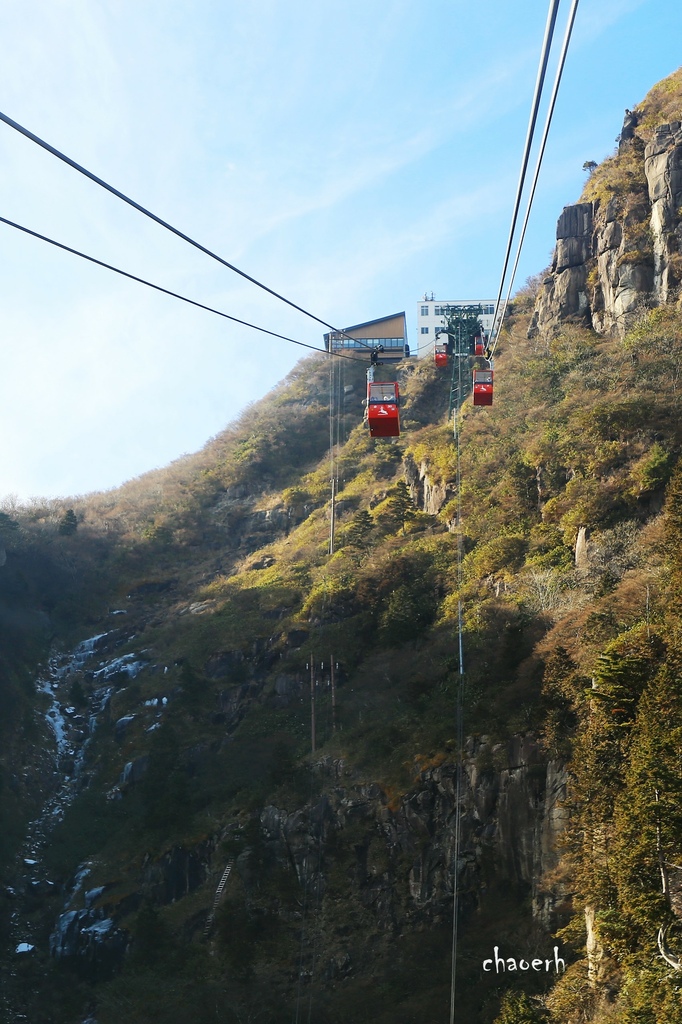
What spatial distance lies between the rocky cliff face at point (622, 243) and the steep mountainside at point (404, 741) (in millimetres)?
286

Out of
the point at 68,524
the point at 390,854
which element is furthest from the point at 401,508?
the point at 68,524

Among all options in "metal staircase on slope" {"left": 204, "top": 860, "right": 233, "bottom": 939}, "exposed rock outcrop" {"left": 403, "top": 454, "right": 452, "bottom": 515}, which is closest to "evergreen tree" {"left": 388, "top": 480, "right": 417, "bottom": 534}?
"exposed rock outcrop" {"left": 403, "top": 454, "right": 452, "bottom": 515}

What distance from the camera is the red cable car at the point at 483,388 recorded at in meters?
30.0

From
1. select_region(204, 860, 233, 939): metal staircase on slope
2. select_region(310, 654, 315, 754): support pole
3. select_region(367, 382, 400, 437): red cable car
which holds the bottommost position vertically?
select_region(204, 860, 233, 939): metal staircase on slope

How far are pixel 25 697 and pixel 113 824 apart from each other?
30.7 feet

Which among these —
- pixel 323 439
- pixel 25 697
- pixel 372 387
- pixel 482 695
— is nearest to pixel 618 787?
pixel 482 695

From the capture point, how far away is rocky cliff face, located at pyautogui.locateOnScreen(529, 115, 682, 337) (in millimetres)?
44375

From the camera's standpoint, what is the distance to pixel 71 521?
190 ft

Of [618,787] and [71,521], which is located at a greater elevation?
[71,521]

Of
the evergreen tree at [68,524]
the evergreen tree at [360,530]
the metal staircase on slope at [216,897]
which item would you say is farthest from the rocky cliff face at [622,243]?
the metal staircase on slope at [216,897]

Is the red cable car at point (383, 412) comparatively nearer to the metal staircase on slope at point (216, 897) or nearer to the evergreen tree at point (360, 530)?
the metal staircase on slope at point (216, 897)

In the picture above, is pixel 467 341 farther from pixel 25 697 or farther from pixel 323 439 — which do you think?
pixel 25 697

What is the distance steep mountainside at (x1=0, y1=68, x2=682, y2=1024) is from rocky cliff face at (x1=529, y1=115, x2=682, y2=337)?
0.94ft

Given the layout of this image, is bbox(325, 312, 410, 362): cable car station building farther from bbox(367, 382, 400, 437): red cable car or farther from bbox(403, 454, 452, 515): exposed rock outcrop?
bbox(367, 382, 400, 437): red cable car
